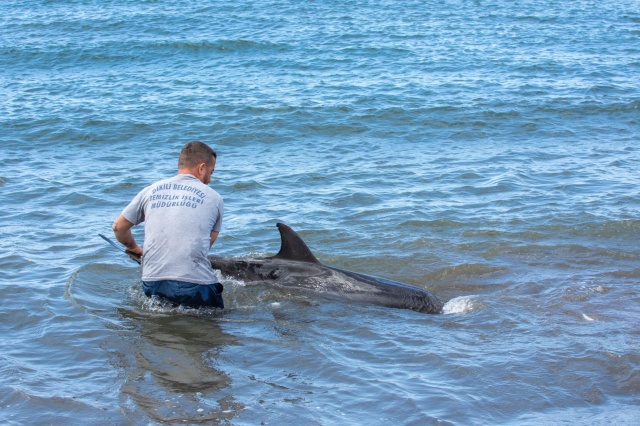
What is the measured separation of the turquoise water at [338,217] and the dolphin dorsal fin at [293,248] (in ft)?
1.29

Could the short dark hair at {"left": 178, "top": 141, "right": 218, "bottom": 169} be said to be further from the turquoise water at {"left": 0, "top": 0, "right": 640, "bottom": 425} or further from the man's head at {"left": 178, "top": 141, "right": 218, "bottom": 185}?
the turquoise water at {"left": 0, "top": 0, "right": 640, "bottom": 425}

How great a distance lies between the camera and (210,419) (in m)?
5.14

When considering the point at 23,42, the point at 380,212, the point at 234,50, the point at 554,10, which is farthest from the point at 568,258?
the point at 554,10

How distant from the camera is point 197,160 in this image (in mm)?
6723

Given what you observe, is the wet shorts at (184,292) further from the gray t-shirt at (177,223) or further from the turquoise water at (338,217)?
the turquoise water at (338,217)

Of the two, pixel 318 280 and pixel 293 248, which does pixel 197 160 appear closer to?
pixel 293 248

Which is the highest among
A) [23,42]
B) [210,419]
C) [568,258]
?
[23,42]

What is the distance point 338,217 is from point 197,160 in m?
4.04

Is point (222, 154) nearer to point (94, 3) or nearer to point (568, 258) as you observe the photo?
point (568, 258)

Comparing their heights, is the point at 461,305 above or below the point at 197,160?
below

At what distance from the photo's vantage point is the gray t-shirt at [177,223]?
6.61 meters

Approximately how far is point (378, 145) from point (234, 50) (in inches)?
375

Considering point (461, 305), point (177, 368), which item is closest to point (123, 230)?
point (177, 368)

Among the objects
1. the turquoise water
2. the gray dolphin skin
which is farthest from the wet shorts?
the gray dolphin skin
